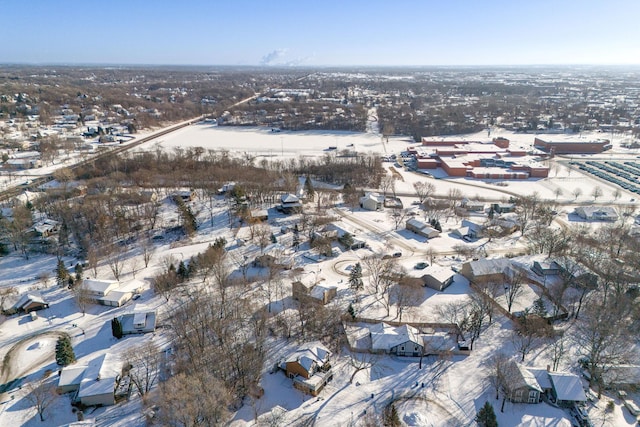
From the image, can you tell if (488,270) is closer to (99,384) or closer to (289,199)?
(289,199)

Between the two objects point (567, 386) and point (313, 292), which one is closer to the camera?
point (567, 386)

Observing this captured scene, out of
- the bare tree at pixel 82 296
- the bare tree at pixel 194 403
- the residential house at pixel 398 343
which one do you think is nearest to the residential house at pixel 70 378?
the bare tree at pixel 194 403

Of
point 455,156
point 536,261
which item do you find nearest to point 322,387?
point 536,261

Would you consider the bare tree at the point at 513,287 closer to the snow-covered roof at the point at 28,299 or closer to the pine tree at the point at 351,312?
the pine tree at the point at 351,312

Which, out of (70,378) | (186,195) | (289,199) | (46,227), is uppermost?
(289,199)

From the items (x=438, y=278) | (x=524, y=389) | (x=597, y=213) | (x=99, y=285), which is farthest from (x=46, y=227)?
(x=597, y=213)

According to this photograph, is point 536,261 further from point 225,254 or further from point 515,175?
point 515,175

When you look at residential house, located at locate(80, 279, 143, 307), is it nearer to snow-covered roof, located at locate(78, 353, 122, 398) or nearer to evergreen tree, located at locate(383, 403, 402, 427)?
snow-covered roof, located at locate(78, 353, 122, 398)
